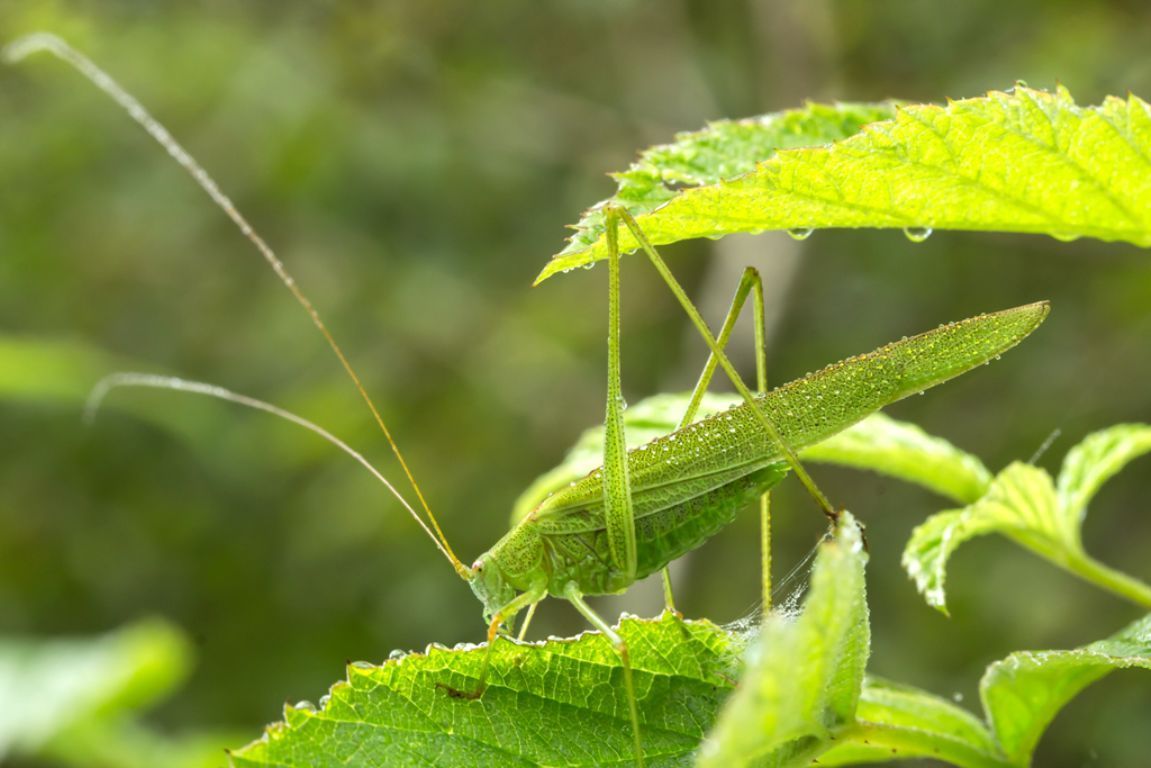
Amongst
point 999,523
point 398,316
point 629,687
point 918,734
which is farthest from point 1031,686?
point 398,316

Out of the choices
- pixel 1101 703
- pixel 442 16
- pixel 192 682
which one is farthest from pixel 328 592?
pixel 1101 703

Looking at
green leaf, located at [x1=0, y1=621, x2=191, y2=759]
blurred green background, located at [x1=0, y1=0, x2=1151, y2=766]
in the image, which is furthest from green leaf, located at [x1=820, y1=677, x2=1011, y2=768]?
blurred green background, located at [x1=0, y1=0, x2=1151, y2=766]

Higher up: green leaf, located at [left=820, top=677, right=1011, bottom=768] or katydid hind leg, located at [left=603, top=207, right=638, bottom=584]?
katydid hind leg, located at [left=603, top=207, right=638, bottom=584]

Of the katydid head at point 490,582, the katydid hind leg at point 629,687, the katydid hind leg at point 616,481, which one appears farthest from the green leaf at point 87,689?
the katydid hind leg at point 629,687

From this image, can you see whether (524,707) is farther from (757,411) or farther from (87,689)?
(87,689)

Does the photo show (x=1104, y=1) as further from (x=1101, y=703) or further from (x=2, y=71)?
(x=2, y=71)

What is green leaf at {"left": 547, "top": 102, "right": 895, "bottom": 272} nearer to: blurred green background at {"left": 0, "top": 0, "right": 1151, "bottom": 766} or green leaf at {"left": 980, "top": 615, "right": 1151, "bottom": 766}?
green leaf at {"left": 980, "top": 615, "right": 1151, "bottom": 766}
